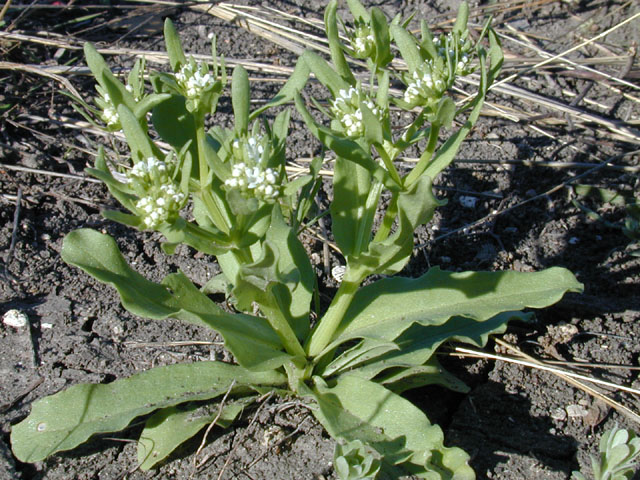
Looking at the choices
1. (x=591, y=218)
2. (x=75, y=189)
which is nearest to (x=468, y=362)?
(x=591, y=218)

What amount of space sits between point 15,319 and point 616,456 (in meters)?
2.89

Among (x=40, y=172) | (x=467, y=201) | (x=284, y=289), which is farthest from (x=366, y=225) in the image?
(x=40, y=172)

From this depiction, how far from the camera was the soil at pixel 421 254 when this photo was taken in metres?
3.01

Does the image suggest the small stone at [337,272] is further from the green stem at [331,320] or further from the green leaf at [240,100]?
the green leaf at [240,100]

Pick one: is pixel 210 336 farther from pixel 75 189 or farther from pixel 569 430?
pixel 569 430

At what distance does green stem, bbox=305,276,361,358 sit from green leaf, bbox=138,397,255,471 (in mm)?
376

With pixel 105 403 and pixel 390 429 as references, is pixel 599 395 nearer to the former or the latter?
pixel 390 429

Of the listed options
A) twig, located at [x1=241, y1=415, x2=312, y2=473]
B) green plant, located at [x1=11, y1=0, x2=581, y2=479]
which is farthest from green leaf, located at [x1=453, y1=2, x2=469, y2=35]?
twig, located at [x1=241, y1=415, x2=312, y2=473]

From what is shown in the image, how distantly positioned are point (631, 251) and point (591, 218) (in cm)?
51

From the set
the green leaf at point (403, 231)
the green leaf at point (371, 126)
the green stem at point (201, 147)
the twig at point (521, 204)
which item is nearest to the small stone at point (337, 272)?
the twig at point (521, 204)

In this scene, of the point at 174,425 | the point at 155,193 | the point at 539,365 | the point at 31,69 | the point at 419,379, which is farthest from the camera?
the point at 31,69

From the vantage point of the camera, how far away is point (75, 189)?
4.19 metres

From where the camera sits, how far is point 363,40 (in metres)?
2.71

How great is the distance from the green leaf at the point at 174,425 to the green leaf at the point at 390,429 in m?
0.42
